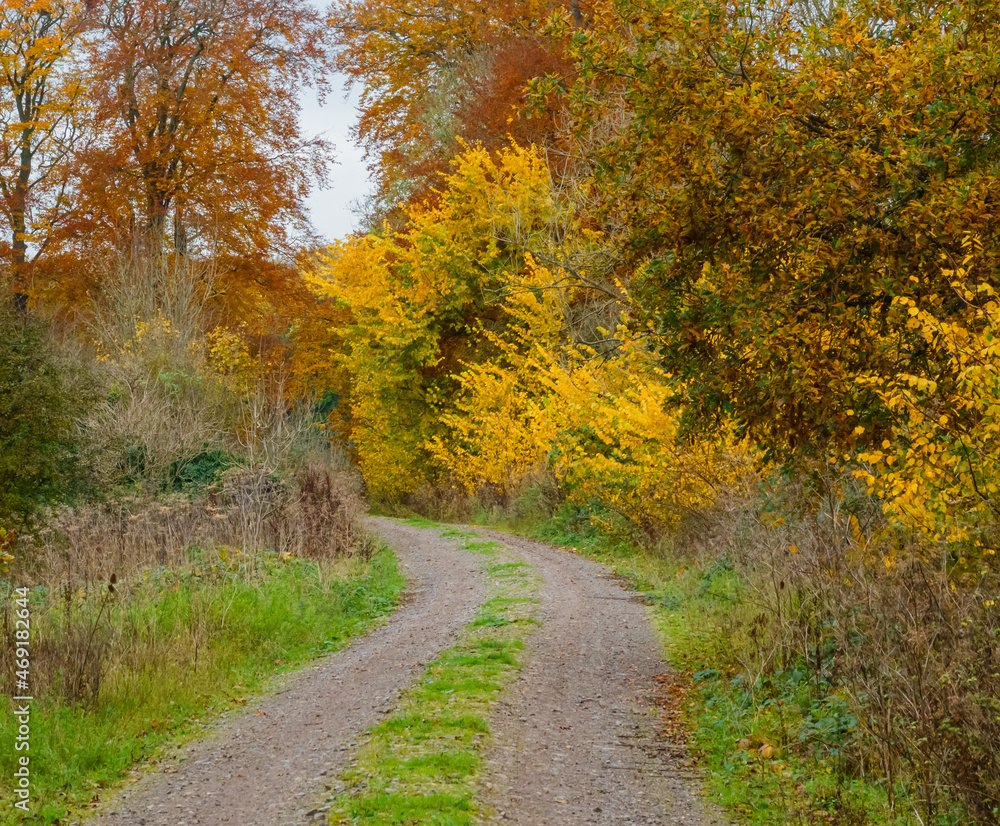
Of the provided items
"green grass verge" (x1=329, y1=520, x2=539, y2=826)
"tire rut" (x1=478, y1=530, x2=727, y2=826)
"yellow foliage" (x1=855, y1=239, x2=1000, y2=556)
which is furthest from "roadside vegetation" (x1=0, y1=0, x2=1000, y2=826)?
"green grass verge" (x1=329, y1=520, x2=539, y2=826)

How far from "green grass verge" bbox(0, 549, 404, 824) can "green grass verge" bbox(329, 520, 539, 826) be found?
1549 mm

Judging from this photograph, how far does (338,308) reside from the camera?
2753cm

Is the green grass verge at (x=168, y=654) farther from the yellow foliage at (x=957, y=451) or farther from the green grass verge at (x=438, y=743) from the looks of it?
the yellow foliage at (x=957, y=451)

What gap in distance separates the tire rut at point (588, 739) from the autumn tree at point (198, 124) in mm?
16419

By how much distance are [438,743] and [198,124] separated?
2062cm

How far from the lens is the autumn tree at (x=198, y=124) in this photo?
21.8 metres

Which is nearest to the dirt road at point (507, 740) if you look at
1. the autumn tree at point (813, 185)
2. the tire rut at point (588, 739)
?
the tire rut at point (588, 739)

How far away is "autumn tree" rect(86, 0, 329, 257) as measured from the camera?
71.4ft

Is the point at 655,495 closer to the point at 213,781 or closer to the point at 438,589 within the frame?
the point at 438,589

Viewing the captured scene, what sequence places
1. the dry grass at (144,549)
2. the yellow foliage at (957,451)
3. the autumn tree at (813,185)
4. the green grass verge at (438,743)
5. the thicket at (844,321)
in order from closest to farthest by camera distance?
the yellow foliage at (957,451) < the thicket at (844,321) < the green grass verge at (438,743) < the autumn tree at (813,185) < the dry grass at (144,549)

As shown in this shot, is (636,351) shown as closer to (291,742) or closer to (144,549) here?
(144,549)

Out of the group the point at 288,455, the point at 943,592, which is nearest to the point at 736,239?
the point at 943,592

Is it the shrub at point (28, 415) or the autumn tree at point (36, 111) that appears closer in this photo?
the shrub at point (28, 415)

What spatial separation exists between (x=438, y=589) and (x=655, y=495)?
3.34 metres
